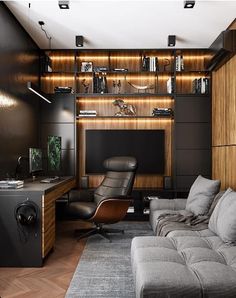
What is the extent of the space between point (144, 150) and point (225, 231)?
3.20 m

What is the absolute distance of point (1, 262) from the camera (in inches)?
128

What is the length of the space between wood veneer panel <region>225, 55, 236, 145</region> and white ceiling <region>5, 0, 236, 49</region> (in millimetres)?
584

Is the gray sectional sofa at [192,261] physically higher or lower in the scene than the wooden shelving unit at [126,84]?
lower

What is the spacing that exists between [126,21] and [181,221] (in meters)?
2.70

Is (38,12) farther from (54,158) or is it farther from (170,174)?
(170,174)

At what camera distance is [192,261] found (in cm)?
223

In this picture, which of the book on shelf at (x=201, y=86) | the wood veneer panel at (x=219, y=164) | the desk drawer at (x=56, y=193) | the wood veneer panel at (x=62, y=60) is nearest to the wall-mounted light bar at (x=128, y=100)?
the book on shelf at (x=201, y=86)

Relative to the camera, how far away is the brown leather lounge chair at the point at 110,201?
157 inches

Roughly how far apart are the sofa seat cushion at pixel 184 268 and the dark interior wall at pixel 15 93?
222 centimetres

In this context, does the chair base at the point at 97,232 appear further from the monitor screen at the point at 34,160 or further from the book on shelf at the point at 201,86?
the book on shelf at the point at 201,86

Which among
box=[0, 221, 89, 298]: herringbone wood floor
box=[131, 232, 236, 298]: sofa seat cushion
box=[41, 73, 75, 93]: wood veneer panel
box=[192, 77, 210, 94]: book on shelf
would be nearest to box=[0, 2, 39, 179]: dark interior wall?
box=[41, 73, 75, 93]: wood veneer panel

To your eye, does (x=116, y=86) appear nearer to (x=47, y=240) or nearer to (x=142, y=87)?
(x=142, y=87)

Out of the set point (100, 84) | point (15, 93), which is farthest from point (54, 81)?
point (15, 93)

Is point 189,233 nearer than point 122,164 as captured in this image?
Yes
